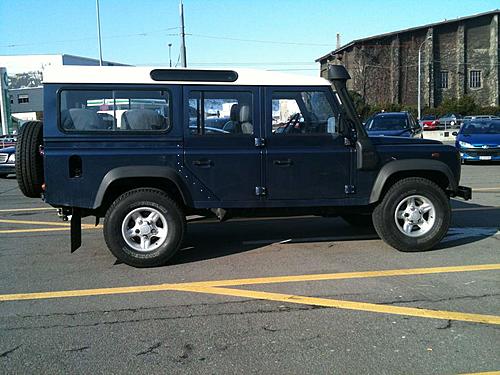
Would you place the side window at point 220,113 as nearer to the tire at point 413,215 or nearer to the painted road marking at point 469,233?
the tire at point 413,215

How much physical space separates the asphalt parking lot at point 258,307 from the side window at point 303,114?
154cm

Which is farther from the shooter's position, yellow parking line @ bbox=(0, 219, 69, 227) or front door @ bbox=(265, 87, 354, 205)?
yellow parking line @ bbox=(0, 219, 69, 227)

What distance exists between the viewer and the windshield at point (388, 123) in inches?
624

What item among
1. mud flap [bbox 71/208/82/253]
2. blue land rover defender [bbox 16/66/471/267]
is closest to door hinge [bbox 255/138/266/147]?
blue land rover defender [bbox 16/66/471/267]

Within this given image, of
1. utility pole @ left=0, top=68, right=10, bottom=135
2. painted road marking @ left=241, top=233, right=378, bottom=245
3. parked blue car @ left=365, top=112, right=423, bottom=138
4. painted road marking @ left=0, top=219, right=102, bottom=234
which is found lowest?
painted road marking @ left=241, top=233, right=378, bottom=245

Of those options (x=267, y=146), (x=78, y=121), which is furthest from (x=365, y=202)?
(x=78, y=121)

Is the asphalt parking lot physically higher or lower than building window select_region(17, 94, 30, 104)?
lower

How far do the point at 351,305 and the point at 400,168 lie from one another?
7.42 ft

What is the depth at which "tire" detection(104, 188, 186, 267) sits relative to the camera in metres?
5.69

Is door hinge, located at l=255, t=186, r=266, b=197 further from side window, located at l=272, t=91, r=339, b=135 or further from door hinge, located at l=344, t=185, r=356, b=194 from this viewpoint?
Result: door hinge, located at l=344, t=185, r=356, b=194

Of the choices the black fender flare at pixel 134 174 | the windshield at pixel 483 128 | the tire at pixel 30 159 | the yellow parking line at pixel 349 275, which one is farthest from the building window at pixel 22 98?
the yellow parking line at pixel 349 275

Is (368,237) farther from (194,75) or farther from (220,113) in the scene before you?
(194,75)

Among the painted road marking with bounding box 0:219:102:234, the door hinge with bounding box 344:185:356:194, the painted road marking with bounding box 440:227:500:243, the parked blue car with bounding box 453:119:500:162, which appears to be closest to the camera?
the door hinge with bounding box 344:185:356:194

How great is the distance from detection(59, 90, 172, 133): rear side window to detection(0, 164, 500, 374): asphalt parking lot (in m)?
1.61
